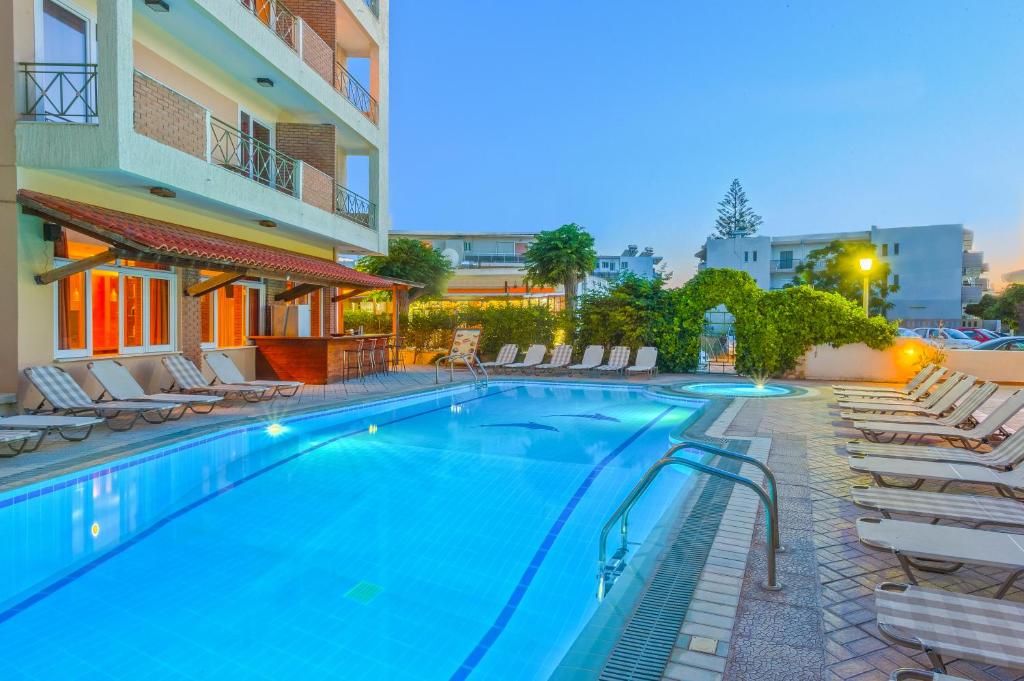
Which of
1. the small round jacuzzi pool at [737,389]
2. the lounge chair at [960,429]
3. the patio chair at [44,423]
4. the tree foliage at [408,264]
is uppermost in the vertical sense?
the tree foliage at [408,264]

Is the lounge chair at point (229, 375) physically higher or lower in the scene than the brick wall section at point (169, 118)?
lower

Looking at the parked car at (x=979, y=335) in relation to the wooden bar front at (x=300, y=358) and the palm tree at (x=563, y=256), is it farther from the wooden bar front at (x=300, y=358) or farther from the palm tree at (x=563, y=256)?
the wooden bar front at (x=300, y=358)

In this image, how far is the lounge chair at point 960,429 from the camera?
684 centimetres

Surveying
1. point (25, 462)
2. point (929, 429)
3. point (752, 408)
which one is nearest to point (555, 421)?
point (752, 408)

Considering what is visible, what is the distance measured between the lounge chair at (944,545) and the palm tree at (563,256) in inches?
716

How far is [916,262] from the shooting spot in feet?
156

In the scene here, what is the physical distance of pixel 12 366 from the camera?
8.64m

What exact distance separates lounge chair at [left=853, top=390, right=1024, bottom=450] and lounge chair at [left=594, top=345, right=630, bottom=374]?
8.59 metres

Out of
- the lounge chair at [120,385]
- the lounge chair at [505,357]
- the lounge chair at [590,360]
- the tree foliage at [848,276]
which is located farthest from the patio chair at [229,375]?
the tree foliage at [848,276]

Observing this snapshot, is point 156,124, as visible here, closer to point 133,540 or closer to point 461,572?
point 133,540

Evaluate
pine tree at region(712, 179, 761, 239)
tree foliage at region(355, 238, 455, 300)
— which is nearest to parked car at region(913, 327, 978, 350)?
tree foliage at region(355, 238, 455, 300)

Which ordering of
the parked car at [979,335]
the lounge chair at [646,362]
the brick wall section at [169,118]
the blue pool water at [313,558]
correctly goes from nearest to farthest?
the blue pool water at [313,558]
the brick wall section at [169,118]
the lounge chair at [646,362]
the parked car at [979,335]

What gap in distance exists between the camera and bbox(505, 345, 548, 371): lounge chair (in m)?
17.8

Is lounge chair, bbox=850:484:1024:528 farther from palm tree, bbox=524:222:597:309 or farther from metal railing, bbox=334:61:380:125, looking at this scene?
palm tree, bbox=524:222:597:309
